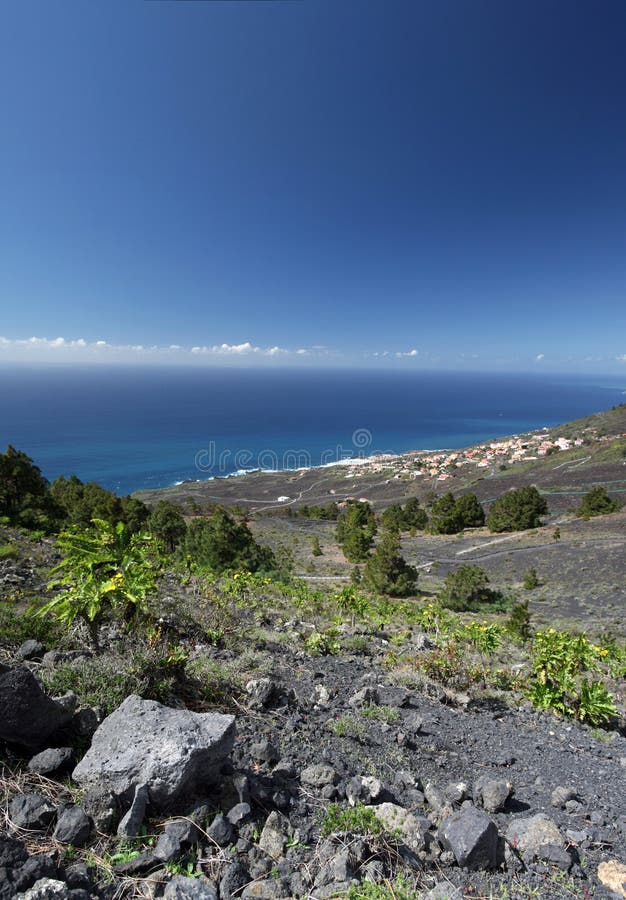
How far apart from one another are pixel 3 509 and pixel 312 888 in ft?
63.8

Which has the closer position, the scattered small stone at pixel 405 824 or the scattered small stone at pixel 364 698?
the scattered small stone at pixel 405 824

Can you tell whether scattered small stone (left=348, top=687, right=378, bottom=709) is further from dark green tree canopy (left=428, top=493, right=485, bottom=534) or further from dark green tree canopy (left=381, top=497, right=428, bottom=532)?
dark green tree canopy (left=381, top=497, right=428, bottom=532)

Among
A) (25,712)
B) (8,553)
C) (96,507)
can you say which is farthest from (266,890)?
(96,507)

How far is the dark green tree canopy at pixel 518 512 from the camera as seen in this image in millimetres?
39094

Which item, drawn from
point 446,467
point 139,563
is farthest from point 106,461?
point 139,563

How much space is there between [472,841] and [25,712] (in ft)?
10.5

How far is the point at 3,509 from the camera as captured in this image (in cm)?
1620

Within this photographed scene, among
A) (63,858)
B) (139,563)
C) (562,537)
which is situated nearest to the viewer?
(63,858)

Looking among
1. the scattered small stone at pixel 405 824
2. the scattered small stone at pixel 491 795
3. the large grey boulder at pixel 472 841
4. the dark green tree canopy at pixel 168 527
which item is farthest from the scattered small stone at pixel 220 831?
the dark green tree canopy at pixel 168 527

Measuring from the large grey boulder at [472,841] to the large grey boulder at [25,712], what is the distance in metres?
2.95

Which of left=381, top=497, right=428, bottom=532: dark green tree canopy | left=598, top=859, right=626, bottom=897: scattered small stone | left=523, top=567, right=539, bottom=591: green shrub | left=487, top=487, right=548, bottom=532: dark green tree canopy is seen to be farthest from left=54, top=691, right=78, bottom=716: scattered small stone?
left=381, top=497, right=428, bottom=532: dark green tree canopy

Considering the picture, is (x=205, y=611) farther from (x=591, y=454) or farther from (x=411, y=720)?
A: (x=591, y=454)

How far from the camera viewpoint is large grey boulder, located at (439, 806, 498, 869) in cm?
254

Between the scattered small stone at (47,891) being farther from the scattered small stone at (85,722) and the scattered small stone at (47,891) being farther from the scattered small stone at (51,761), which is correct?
the scattered small stone at (85,722)
